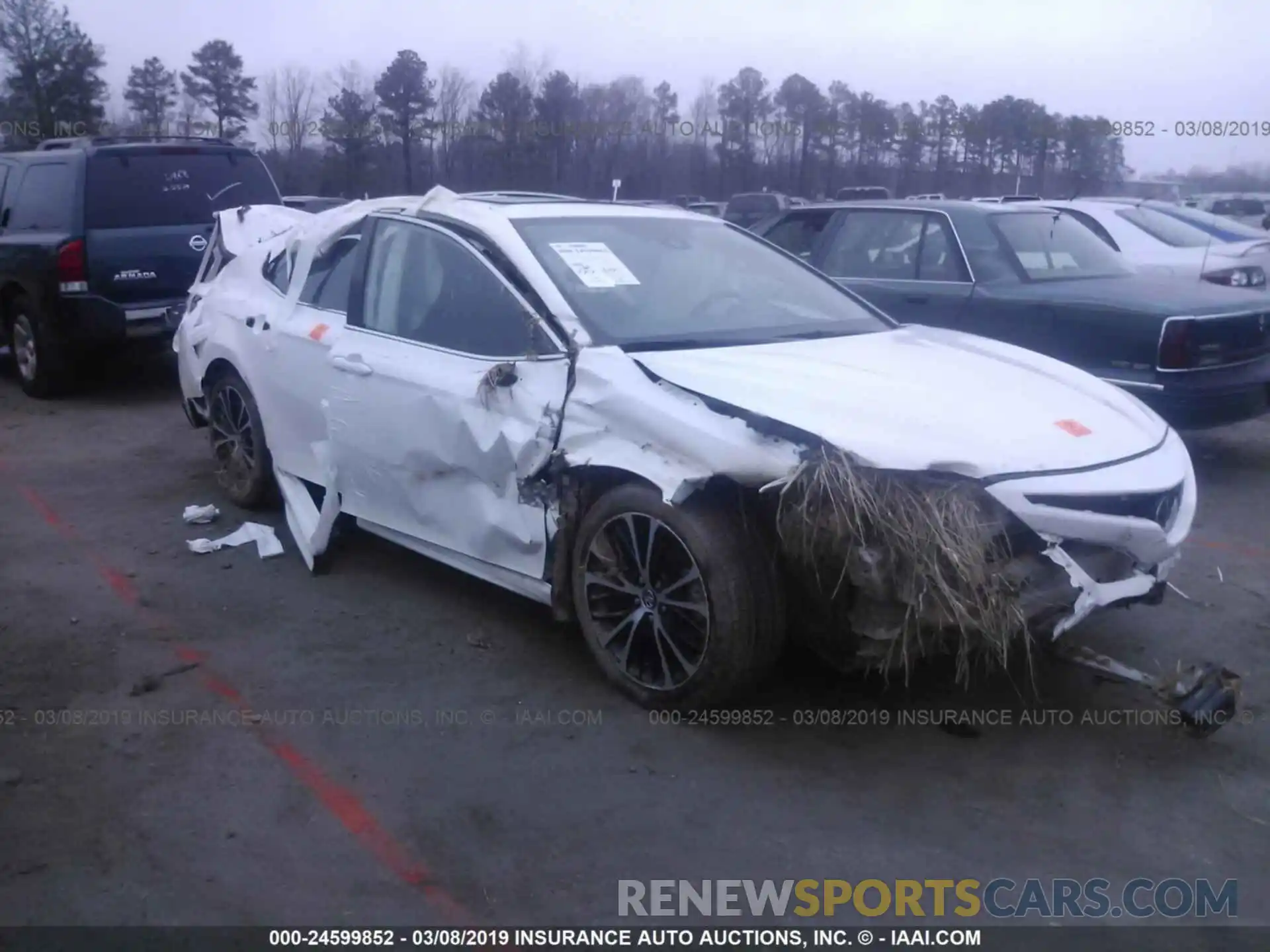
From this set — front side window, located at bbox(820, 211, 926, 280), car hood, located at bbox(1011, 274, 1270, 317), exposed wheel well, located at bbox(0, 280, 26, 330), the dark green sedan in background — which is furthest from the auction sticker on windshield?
exposed wheel well, located at bbox(0, 280, 26, 330)

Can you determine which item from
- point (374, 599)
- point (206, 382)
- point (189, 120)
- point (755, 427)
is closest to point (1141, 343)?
point (755, 427)

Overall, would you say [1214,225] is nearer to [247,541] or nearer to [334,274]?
[334,274]

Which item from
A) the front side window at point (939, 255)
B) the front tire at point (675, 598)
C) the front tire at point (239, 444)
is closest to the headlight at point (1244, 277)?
the front side window at point (939, 255)

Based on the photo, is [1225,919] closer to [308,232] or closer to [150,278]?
[308,232]

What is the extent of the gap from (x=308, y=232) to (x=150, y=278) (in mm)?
4285

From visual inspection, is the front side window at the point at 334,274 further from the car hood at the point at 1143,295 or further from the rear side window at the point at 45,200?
the rear side window at the point at 45,200

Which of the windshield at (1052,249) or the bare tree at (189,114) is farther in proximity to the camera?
the bare tree at (189,114)

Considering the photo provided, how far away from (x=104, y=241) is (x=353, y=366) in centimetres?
533

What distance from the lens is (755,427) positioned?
12.0 feet

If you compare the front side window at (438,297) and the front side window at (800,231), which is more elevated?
the front side window at (800,231)

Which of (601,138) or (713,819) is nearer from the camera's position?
(713,819)

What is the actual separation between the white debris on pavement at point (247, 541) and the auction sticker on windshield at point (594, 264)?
220cm

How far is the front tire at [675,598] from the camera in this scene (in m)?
3.75

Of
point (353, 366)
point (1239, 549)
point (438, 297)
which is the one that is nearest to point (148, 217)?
point (353, 366)
